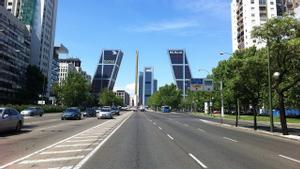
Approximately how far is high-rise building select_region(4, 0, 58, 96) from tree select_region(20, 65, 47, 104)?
27.6 m

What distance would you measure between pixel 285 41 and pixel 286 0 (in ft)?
377

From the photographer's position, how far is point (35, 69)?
113 meters

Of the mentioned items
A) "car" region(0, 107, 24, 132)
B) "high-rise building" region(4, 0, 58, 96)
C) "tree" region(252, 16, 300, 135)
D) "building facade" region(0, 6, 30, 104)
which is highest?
"high-rise building" region(4, 0, 58, 96)

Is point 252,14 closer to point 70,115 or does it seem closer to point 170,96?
point 170,96

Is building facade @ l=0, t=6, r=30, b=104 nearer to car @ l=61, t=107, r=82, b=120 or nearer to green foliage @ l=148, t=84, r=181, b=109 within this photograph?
car @ l=61, t=107, r=82, b=120

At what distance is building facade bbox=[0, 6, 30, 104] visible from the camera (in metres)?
104

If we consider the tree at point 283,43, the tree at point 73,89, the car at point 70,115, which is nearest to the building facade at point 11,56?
the tree at point 73,89

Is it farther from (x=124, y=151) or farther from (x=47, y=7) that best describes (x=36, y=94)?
(x=124, y=151)

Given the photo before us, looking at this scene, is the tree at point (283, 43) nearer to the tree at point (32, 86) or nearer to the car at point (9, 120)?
the car at point (9, 120)

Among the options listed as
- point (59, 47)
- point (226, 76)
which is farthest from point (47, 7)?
point (226, 76)

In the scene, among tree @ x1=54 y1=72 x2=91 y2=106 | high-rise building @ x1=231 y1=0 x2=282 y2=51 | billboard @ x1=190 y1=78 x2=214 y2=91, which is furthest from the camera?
high-rise building @ x1=231 y1=0 x2=282 y2=51

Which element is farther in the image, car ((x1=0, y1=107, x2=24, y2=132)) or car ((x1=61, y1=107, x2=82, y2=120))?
car ((x1=61, y1=107, x2=82, y2=120))

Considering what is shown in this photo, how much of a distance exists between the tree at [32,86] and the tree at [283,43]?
9427 cm

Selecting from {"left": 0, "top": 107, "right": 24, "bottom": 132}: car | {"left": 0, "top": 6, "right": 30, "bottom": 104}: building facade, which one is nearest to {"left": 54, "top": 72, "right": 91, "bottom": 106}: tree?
{"left": 0, "top": 6, "right": 30, "bottom": 104}: building facade
